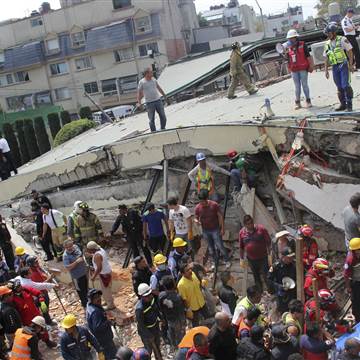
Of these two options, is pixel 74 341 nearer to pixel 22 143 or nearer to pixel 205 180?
pixel 205 180

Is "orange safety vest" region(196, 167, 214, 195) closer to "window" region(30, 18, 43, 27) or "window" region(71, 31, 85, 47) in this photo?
"window" region(71, 31, 85, 47)

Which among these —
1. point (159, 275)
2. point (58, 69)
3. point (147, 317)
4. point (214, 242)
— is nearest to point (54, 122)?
point (58, 69)

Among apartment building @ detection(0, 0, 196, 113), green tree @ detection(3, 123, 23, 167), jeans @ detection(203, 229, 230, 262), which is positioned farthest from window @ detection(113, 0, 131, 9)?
jeans @ detection(203, 229, 230, 262)

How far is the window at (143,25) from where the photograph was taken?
4297 centimetres

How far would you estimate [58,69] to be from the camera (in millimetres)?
46562

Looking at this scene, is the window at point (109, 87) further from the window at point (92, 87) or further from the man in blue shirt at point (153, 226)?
the man in blue shirt at point (153, 226)

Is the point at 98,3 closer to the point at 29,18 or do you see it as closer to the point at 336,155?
the point at 29,18

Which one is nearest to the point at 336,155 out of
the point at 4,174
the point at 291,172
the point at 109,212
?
the point at 291,172

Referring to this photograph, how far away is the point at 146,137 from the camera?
10992 millimetres

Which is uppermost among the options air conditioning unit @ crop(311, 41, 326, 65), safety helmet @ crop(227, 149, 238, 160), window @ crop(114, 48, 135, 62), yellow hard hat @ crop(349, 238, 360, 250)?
window @ crop(114, 48, 135, 62)

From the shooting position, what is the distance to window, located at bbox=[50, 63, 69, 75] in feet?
152

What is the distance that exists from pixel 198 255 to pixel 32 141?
20.4 m

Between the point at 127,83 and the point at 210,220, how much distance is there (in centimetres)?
3675

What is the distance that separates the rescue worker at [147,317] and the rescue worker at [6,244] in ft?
16.2
